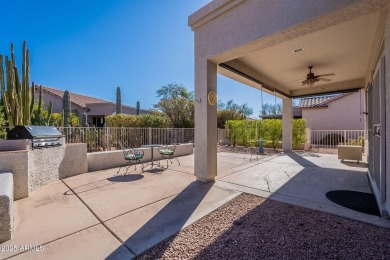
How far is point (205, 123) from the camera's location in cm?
451

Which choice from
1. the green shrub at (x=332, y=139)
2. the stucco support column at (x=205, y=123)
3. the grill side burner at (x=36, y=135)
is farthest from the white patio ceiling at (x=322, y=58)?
the green shrub at (x=332, y=139)

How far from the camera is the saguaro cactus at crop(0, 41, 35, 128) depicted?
4.89m

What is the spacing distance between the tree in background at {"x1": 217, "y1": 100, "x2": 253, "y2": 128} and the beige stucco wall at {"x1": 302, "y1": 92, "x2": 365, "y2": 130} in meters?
7.09

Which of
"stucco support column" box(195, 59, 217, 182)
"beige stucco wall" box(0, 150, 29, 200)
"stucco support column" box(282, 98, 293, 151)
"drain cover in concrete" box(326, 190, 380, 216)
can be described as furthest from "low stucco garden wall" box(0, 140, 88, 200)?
"stucco support column" box(282, 98, 293, 151)

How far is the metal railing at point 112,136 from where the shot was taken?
6.17 meters

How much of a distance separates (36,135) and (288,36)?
5800 mm

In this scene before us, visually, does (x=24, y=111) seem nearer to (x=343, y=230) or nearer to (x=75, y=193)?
(x=75, y=193)

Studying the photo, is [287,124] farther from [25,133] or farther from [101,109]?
[101,109]

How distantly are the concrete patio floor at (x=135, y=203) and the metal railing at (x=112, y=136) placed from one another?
5.16 feet

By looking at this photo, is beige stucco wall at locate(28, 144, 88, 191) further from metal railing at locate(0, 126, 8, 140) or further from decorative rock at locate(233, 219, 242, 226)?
decorative rock at locate(233, 219, 242, 226)

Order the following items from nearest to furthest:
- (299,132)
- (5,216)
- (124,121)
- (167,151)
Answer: (5,216)
(167,151)
(299,132)
(124,121)

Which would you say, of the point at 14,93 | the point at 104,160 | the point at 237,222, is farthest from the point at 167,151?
the point at 14,93

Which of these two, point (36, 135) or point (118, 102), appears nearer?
point (36, 135)

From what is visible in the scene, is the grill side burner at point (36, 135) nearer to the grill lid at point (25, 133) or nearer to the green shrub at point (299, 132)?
the grill lid at point (25, 133)
